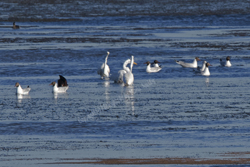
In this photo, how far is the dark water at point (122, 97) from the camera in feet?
34.4

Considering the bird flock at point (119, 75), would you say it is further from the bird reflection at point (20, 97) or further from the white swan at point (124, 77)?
the bird reflection at point (20, 97)

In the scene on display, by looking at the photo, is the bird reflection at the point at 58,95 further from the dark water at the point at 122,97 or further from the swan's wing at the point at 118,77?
the swan's wing at the point at 118,77

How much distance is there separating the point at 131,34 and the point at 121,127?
24748mm

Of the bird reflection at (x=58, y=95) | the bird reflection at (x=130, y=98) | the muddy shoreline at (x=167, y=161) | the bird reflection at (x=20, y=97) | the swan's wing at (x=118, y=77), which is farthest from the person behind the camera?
the swan's wing at (x=118, y=77)

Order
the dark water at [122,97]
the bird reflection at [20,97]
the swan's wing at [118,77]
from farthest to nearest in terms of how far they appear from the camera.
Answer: the swan's wing at [118,77] → the bird reflection at [20,97] → the dark water at [122,97]

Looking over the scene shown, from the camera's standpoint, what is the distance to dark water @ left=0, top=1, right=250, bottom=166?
34.4 ft

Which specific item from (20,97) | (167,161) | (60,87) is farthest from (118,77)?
(167,161)

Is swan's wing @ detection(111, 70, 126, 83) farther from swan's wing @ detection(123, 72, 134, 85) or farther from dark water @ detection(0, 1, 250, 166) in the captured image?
swan's wing @ detection(123, 72, 134, 85)

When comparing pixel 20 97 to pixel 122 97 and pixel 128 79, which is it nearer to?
pixel 122 97

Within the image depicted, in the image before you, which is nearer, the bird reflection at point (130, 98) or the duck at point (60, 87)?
the bird reflection at point (130, 98)

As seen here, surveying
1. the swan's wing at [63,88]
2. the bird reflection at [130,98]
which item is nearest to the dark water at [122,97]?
the bird reflection at [130,98]

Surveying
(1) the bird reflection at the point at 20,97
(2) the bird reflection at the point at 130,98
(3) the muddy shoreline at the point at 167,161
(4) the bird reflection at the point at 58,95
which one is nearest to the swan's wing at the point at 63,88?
(4) the bird reflection at the point at 58,95

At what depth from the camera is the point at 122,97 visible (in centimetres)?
1669

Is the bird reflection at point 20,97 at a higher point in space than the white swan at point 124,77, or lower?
lower
